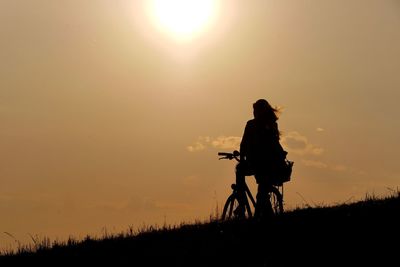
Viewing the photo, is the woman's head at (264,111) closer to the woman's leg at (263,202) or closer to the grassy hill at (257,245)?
the woman's leg at (263,202)

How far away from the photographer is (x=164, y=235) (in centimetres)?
1267

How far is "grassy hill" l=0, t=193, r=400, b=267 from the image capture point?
28.4ft

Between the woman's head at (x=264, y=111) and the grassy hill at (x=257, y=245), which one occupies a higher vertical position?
the woman's head at (x=264, y=111)

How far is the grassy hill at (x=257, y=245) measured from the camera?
866 centimetres

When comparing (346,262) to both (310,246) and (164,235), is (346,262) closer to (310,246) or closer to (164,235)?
(310,246)

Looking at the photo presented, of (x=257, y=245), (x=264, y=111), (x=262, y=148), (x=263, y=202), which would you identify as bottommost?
(x=257, y=245)

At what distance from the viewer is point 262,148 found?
42.8ft

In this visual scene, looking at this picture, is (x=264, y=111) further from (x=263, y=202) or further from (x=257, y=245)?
(x=257, y=245)

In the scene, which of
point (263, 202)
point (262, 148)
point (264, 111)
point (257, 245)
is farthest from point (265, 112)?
point (257, 245)

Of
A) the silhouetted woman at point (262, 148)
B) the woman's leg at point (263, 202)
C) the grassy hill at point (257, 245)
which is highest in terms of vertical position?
the silhouetted woman at point (262, 148)

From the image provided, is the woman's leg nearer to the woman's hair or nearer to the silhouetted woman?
the silhouetted woman

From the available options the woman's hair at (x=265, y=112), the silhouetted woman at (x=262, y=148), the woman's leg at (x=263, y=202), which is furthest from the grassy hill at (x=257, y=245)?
the woman's hair at (x=265, y=112)

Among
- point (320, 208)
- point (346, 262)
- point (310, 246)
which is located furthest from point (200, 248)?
point (320, 208)

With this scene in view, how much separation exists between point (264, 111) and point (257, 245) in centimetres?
352
